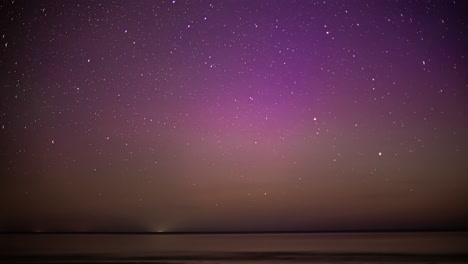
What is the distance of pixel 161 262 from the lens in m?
13.9

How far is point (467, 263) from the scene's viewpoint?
11.8 meters

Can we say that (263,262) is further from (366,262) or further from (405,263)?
(405,263)

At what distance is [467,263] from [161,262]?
807cm

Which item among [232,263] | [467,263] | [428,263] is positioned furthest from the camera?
[232,263]

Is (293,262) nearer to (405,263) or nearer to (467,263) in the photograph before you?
(405,263)

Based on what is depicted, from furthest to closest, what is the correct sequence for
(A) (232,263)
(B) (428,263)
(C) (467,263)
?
(A) (232,263)
(B) (428,263)
(C) (467,263)

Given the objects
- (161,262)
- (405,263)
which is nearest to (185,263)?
(161,262)

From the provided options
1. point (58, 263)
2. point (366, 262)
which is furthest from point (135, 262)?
point (366, 262)

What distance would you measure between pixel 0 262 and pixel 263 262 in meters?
7.43

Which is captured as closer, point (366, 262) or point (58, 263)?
point (366, 262)

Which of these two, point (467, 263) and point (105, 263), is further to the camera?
point (105, 263)

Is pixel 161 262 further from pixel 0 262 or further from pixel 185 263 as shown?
pixel 0 262

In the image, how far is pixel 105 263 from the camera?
43.2ft

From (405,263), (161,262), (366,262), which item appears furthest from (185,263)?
(405,263)
